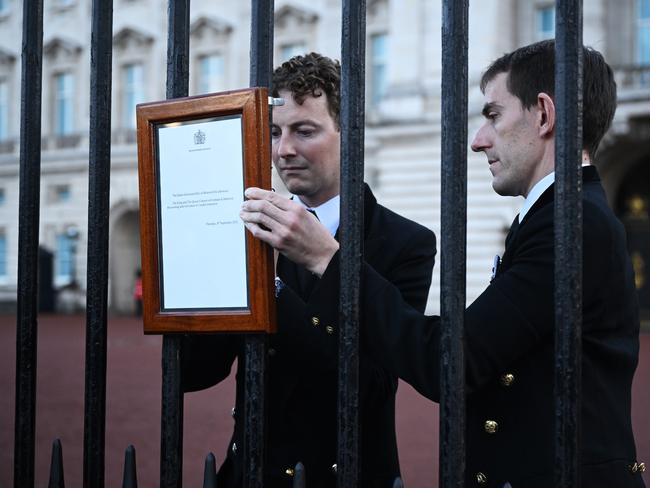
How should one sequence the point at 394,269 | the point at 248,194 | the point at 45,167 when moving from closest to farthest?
the point at 248,194
the point at 394,269
the point at 45,167

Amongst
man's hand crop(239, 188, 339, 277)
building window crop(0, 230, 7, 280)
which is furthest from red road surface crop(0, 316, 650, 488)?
building window crop(0, 230, 7, 280)

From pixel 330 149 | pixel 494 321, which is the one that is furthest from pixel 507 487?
pixel 330 149

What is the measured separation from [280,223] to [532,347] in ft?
1.44

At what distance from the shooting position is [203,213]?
1541 mm

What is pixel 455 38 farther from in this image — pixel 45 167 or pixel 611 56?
pixel 45 167

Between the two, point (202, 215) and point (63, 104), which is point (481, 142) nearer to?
point (202, 215)

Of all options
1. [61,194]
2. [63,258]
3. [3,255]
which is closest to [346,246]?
[63,258]

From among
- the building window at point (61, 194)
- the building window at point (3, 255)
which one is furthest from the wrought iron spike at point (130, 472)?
the building window at point (3, 255)

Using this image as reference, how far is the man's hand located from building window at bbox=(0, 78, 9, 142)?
82.5ft

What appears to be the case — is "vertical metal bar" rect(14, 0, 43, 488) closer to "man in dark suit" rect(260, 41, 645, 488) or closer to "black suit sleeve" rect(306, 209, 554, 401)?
"man in dark suit" rect(260, 41, 645, 488)

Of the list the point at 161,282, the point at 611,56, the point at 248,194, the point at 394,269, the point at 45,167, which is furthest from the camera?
the point at 45,167

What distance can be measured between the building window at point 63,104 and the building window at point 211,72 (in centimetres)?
414

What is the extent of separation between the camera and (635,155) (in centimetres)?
1781

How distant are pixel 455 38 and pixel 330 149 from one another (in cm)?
83
